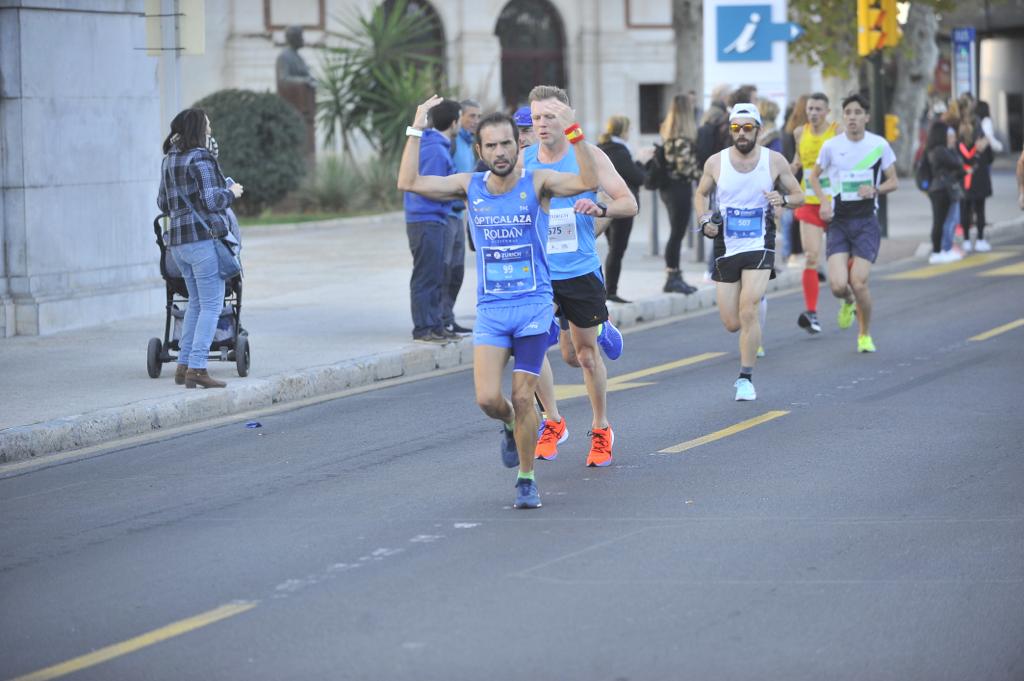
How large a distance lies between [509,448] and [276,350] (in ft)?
18.1

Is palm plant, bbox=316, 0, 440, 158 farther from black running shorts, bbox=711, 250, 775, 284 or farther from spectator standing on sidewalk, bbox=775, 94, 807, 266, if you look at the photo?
black running shorts, bbox=711, 250, 775, 284

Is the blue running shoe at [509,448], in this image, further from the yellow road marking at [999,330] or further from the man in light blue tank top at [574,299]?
the yellow road marking at [999,330]

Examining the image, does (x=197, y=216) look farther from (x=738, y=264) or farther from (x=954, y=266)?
(x=954, y=266)

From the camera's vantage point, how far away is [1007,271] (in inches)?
831

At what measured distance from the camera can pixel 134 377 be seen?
12.8 metres

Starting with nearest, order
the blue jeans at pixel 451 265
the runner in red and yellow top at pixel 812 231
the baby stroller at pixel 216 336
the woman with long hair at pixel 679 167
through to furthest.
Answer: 1. the baby stroller at pixel 216 336
2. the blue jeans at pixel 451 265
3. the runner in red and yellow top at pixel 812 231
4. the woman with long hair at pixel 679 167

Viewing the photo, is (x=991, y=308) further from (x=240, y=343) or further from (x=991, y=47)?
(x=991, y=47)

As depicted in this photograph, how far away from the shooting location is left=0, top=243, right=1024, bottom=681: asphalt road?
20.6ft

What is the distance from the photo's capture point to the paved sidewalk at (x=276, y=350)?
11.3 m

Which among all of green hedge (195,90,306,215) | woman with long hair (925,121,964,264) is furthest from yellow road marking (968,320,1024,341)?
green hedge (195,90,306,215)

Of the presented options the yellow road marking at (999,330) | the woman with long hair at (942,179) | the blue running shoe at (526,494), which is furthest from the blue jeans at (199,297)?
the woman with long hair at (942,179)

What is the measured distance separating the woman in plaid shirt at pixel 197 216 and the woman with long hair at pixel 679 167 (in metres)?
7.03

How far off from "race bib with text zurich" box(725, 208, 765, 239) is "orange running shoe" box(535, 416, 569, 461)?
8.46ft

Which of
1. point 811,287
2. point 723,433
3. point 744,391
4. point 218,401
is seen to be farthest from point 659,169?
point 723,433
